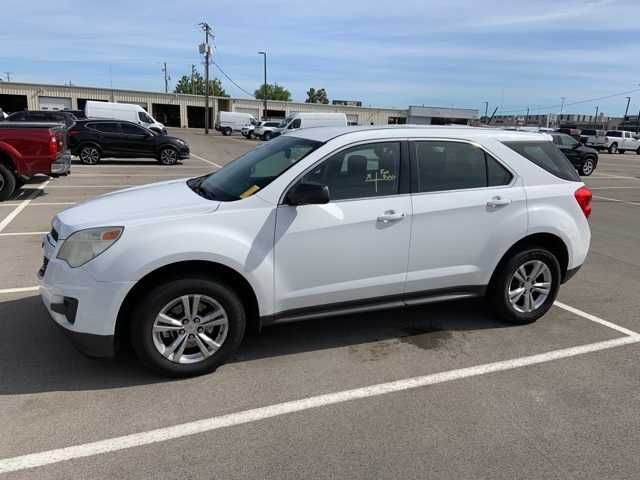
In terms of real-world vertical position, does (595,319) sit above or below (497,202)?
below

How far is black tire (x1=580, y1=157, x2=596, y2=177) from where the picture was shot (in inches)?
821

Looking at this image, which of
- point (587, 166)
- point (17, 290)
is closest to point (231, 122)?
point (587, 166)

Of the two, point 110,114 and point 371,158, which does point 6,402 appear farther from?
point 110,114

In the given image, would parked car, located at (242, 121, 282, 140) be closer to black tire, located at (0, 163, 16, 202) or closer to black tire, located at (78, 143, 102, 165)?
black tire, located at (78, 143, 102, 165)

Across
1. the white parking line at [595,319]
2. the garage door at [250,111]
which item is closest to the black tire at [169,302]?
the white parking line at [595,319]

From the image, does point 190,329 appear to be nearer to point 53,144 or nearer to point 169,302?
point 169,302

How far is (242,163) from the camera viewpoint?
14.6 feet

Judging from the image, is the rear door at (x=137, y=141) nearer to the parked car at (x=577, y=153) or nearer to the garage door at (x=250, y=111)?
the parked car at (x=577, y=153)

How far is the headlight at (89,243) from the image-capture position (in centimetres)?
328

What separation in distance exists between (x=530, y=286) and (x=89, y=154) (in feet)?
55.5

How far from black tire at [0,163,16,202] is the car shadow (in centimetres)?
613

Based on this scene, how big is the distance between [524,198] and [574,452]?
7.30ft

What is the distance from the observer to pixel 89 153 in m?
17.8

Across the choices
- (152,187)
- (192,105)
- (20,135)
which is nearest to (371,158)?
(152,187)
